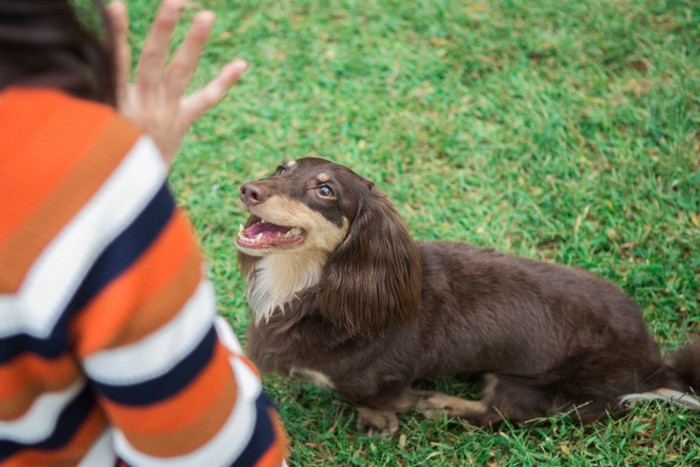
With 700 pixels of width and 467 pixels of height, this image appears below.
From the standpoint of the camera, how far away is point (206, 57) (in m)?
4.84

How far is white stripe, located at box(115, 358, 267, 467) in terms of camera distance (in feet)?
3.81

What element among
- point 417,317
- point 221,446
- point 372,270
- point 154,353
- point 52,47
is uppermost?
point 52,47

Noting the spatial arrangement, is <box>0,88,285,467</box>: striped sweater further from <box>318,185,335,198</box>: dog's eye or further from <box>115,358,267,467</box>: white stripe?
<box>318,185,335,198</box>: dog's eye

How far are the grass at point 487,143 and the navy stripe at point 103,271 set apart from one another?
87.2 inches

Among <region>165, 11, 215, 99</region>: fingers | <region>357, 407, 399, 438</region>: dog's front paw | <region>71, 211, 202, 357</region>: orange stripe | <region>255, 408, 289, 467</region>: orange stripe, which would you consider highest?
<region>165, 11, 215, 99</region>: fingers

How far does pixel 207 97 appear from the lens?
1.48 metres

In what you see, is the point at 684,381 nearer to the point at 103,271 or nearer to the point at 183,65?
Result: the point at 183,65

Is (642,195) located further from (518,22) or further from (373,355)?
(373,355)

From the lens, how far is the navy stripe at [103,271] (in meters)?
0.96

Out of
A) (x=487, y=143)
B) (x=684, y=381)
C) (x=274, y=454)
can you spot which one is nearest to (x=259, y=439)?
(x=274, y=454)

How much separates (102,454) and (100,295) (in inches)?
18.4

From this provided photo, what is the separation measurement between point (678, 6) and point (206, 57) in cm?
332

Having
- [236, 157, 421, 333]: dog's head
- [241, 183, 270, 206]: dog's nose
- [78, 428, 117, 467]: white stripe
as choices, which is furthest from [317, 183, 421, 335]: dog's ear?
[78, 428, 117, 467]: white stripe

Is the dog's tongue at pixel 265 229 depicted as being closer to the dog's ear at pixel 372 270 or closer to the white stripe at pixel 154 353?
the dog's ear at pixel 372 270
